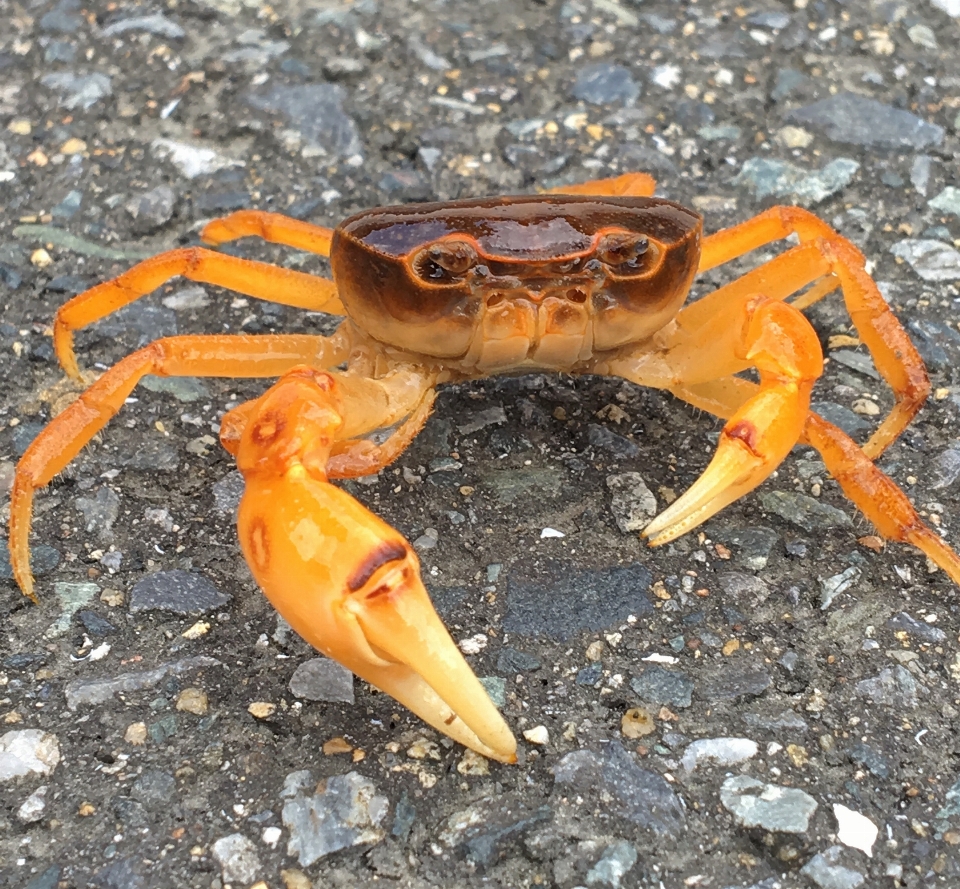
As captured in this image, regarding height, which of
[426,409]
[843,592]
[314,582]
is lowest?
[843,592]

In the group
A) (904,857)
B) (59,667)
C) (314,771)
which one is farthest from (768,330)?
(59,667)

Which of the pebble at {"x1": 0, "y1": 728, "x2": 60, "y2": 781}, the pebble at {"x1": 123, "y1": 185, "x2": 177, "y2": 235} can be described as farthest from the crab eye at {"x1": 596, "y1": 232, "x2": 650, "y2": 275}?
the pebble at {"x1": 123, "y1": 185, "x2": 177, "y2": 235}

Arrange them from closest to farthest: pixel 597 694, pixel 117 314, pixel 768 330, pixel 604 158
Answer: pixel 597 694, pixel 768 330, pixel 117 314, pixel 604 158

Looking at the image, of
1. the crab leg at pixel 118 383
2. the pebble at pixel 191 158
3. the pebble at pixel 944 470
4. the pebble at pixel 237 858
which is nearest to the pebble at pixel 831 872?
the pebble at pixel 237 858

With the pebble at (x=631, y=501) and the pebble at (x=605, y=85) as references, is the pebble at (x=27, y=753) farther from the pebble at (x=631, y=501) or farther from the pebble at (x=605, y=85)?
the pebble at (x=605, y=85)

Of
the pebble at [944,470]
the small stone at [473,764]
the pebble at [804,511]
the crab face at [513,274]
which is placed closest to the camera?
the small stone at [473,764]

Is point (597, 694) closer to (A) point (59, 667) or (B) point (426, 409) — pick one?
(B) point (426, 409)
